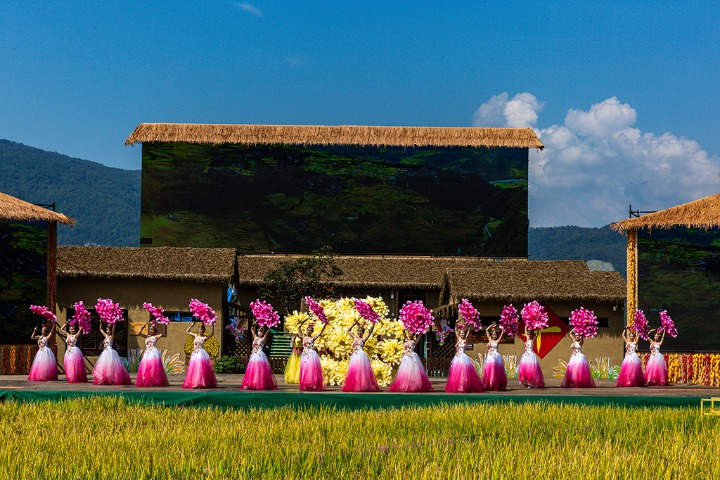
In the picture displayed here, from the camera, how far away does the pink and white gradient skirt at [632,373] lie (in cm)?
1925

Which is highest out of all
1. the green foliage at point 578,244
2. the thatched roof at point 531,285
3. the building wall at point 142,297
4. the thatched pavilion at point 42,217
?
the green foliage at point 578,244

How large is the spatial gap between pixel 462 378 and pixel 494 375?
3.19ft

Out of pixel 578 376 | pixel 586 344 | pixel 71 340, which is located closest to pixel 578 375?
pixel 578 376

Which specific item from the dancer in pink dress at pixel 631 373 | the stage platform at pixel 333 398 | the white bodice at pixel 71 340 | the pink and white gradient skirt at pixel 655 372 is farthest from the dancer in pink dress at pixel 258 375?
the pink and white gradient skirt at pixel 655 372

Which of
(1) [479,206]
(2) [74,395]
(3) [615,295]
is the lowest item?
(2) [74,395]

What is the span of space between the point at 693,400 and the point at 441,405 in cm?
420

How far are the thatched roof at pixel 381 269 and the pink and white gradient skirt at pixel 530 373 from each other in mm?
9607

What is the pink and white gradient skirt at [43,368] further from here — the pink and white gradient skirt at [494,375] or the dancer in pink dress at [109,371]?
the pink and white gradient skirt at [494,375]

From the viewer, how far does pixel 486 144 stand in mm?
32719

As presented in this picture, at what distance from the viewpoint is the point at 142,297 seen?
26734 millimetres

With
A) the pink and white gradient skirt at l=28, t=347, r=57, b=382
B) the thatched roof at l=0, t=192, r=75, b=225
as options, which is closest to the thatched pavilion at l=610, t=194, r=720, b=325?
the pink and white gradient skirt at l=28, t=347, r=57, b=382

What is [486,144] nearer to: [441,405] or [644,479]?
[441,405]

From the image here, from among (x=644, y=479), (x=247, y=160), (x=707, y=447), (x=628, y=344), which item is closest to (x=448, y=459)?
(x=644, y=479)

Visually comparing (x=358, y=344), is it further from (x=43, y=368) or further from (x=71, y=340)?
(x=43, y=368)
